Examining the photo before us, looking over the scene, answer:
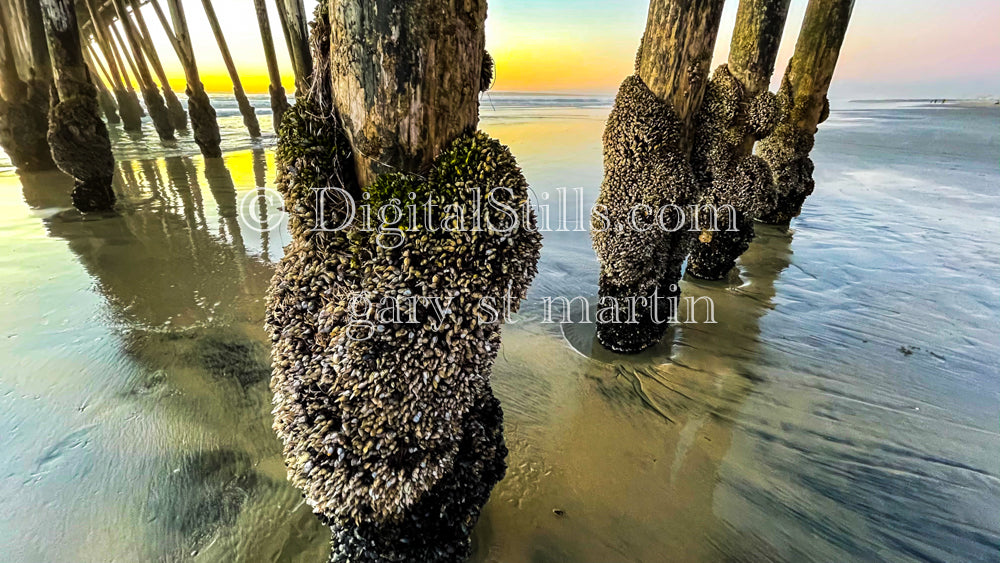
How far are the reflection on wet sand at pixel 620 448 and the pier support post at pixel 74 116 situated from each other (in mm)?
7599

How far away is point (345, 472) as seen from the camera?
1.92m

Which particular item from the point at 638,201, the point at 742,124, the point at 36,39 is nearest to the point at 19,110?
the point at 36,39

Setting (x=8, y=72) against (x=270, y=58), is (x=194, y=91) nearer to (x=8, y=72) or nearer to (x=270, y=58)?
(x=270, y=58)

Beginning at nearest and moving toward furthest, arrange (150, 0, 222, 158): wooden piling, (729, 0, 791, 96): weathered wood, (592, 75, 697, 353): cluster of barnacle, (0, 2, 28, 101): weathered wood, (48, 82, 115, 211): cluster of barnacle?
1. (592, 75, 697, 353): cluster of barnacle
2. (729, 0, 791, 96): weathered wood
3. (48, 82, 115, 211): cluster of barnacle
4. (0, 2, 28, 101): weathered wood
5. (150, 0, 222, 158): wooden piling

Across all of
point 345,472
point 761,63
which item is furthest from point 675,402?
point 761,63

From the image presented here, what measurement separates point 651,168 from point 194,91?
520 inches

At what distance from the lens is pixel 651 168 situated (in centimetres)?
377

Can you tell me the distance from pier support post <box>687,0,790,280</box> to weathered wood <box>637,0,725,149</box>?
1.23m

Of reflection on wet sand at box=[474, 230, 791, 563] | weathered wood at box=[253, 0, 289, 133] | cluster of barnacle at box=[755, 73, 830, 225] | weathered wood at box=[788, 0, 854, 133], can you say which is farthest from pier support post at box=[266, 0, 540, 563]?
weathered wood at box=[253, 0, 289, 133]

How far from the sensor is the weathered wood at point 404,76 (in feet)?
5.20

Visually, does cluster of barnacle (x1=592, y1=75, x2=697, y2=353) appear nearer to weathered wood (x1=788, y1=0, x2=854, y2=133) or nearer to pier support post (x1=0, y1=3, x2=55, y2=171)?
weathered wood (x1=788, y1=0, x2=854, y2=133)

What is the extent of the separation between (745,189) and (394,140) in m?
4.89

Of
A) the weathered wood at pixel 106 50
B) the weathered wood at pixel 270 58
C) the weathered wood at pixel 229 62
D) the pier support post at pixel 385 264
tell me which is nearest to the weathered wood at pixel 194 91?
the weathered wood at pixel 270 58

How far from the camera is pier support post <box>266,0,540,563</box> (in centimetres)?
168
